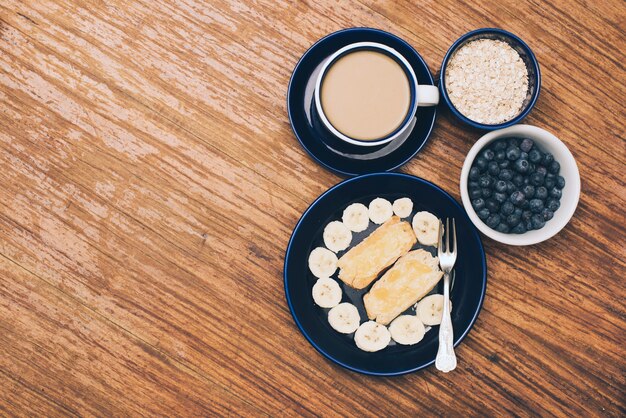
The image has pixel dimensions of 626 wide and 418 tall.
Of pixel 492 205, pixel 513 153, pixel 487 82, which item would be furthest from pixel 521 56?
pixel 492 205

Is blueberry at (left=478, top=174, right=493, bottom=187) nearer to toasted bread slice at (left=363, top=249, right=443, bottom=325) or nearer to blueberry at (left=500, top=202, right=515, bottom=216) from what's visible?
blueberry at (left=500, top=202, right=515, bottom=216)

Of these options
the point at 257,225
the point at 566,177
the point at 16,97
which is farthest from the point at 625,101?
the point at 16,97

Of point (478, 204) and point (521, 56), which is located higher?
point (521, 56)

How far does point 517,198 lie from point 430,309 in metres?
0.28

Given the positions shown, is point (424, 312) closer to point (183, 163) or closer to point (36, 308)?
point (183, 163)

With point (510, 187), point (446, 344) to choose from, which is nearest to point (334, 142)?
point (510, 187)

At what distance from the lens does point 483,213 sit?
2.96 feet

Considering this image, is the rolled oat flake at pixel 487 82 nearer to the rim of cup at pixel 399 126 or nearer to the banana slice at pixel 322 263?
the rim of cup at pixel 399 126

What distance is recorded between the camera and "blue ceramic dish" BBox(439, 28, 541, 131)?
88 centimetres

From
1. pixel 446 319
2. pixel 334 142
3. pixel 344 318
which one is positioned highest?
pixel 334 142

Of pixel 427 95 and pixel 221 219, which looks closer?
pixel 427 95

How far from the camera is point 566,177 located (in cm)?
91

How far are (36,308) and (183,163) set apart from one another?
1.41 feet

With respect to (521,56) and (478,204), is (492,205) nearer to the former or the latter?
→ (478,204)
